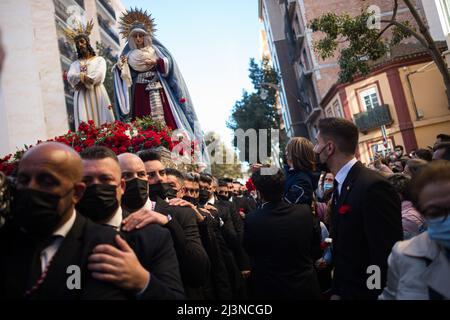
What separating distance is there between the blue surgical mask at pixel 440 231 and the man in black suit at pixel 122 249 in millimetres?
1210

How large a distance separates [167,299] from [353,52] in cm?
1041

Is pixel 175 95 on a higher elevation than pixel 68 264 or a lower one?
higher

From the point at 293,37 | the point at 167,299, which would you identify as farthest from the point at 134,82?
the point at 293,37

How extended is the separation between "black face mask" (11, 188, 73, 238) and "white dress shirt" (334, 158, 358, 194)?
1.90 metres

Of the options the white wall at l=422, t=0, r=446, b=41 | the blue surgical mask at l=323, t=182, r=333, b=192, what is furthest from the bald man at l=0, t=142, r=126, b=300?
the white wall at l=422, t=0, r=446, b=41

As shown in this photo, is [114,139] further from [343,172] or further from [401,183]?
[401,183]

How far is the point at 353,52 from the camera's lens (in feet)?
36.4

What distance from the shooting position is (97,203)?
219 centimetres

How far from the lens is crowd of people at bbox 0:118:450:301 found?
5.76 ft

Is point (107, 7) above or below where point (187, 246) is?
above

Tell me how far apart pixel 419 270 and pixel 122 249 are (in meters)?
1.32

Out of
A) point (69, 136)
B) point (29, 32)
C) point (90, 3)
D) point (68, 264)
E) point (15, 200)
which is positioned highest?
point (90, 3)

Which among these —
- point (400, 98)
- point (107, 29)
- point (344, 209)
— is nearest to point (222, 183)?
point (344, 209)
